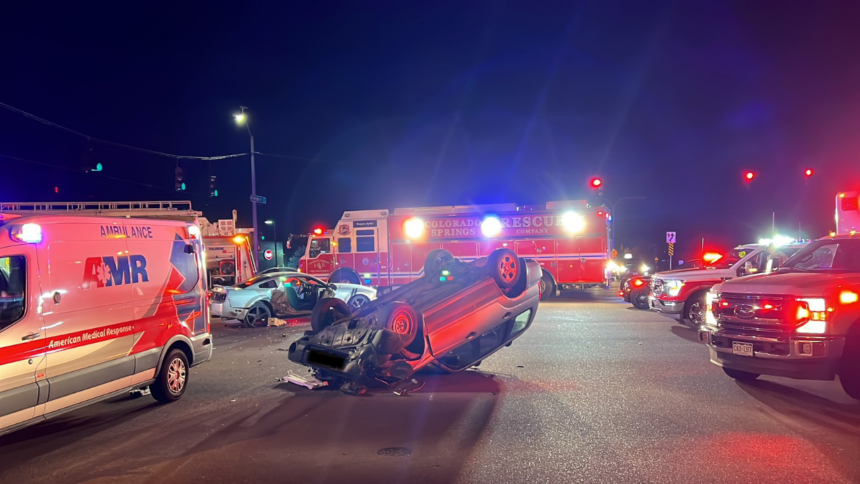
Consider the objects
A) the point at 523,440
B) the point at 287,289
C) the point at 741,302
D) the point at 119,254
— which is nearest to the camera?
the point at 523,440

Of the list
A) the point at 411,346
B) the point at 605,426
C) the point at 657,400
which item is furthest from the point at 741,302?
the point at 411,346

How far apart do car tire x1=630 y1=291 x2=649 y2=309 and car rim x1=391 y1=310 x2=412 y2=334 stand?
11026 mm

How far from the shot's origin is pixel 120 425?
5953 millimetres

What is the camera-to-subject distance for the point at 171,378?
22.6 feet

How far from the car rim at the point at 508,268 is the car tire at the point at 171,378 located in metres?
4.25

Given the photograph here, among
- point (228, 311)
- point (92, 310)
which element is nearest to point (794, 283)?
point (92, 310)

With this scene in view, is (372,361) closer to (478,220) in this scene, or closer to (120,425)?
(120,425)

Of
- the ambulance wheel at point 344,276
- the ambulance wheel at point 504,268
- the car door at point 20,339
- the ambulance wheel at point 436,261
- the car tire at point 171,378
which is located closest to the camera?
the car door at point 20,339

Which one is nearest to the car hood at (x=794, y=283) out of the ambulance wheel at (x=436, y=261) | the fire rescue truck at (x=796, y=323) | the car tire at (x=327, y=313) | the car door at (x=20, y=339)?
the fire rescue truck at (x=796, y=323)

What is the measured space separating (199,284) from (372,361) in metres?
2.76

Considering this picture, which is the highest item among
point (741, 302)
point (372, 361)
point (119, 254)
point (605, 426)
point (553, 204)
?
point (553, 204)

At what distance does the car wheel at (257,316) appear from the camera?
13.9 meters

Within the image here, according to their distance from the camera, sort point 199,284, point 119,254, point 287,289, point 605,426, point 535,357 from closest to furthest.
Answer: point 605,426 < point 119,254 < point 199,284 < point 535,357 < point 287,289

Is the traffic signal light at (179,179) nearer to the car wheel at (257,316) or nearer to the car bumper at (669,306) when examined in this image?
the car wheel at (257,316)
